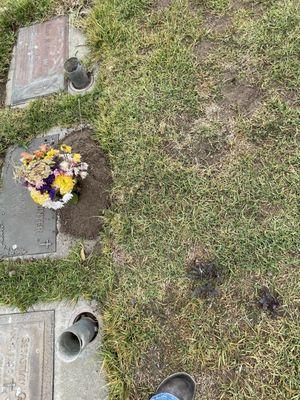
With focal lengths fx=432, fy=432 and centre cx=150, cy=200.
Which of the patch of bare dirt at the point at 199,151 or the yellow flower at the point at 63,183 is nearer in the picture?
the yellow flower at the point at 63,183

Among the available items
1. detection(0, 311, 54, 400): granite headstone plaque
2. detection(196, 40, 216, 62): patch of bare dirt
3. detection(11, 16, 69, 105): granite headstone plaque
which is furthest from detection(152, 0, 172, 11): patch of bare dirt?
detection(0, 311, 54, 400): granite headstone plaque

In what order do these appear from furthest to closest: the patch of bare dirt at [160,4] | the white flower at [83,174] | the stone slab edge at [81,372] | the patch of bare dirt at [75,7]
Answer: the patch of bare dirt at [75,7]
the patch of bare dirt at [160,4]
the white flower at [83,174]
the stone slab edge at [81,372]

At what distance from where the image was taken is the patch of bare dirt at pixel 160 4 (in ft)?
12.4

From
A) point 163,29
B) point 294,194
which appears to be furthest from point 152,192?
point 163,29

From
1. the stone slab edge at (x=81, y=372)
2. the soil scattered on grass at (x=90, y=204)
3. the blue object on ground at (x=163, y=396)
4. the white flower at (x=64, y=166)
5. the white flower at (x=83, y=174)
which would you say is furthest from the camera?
the soil scattered on grass at (x=90, y=204)

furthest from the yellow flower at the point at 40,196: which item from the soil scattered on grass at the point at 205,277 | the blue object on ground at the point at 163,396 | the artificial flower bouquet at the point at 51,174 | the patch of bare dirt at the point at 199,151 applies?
the blue object on ground at the point at 163,396

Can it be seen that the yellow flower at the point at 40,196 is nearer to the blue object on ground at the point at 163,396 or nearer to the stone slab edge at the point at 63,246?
the stone slab edge at the point at 63,246

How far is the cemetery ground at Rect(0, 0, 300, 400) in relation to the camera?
273 centimetres

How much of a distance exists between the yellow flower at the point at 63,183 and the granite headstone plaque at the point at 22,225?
396 mm

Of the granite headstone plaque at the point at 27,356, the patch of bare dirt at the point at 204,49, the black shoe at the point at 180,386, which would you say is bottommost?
the black shoe at the point at 180,386

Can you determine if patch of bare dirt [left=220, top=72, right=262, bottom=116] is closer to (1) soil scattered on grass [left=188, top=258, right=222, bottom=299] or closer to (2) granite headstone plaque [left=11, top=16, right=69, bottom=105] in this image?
(1) soil scattered on grass [left=188, top=258, right=222, bottom=299]

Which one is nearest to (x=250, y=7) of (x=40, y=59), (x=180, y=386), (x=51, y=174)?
(x=40, y=59)

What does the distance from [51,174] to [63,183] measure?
106mm

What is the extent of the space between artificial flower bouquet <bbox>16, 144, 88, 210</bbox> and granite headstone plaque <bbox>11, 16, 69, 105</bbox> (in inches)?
40.3
